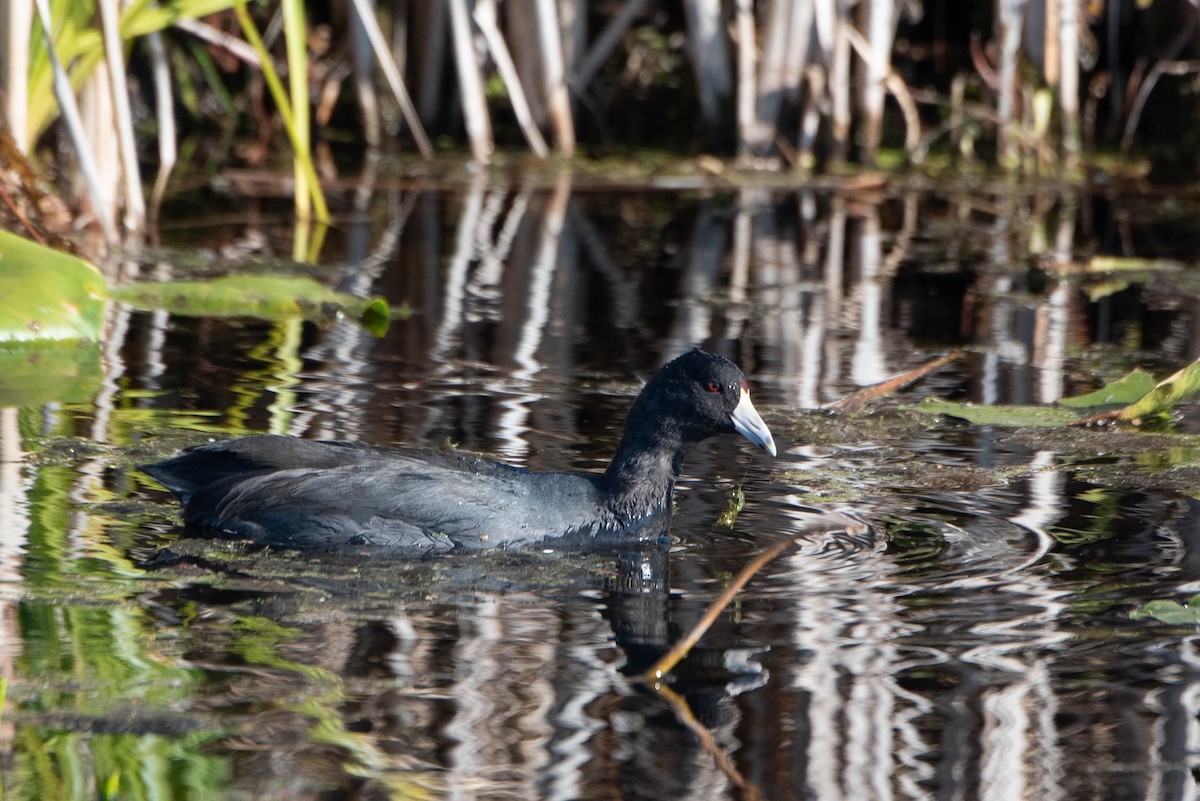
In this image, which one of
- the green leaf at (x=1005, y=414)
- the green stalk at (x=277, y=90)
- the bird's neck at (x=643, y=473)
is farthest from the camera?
the green stalk at (x=277, y=90)

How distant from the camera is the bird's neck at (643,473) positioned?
12.3 ft

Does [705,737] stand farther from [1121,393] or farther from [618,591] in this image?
[1121,393]

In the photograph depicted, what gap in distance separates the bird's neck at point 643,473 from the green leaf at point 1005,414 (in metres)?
1.14

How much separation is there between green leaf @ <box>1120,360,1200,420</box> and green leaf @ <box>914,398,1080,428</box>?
0.22m

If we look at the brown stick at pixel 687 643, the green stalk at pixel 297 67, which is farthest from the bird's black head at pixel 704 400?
the green stalk at pixel 297 67

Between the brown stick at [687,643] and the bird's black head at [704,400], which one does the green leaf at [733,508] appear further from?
the brown stick at [687,643]

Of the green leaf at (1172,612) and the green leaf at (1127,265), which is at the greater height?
the green leaf at (1127,265)

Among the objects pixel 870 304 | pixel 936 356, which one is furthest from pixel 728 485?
pixel 870 304

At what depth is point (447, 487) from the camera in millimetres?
3537

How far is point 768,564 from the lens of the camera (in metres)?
3.50

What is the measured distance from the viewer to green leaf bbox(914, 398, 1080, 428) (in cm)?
466

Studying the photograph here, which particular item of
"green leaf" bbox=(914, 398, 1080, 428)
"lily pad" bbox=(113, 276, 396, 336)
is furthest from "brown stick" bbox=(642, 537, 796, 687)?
"lily pad" bbox=(113, 276, 396, 336)

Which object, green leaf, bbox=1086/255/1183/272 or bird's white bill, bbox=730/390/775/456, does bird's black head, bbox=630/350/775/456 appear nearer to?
bird's white bill, bbox=730/390/775/456

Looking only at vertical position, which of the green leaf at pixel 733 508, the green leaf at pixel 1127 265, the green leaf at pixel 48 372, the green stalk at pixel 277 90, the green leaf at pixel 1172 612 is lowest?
the green leaf at pixel 1172 612
